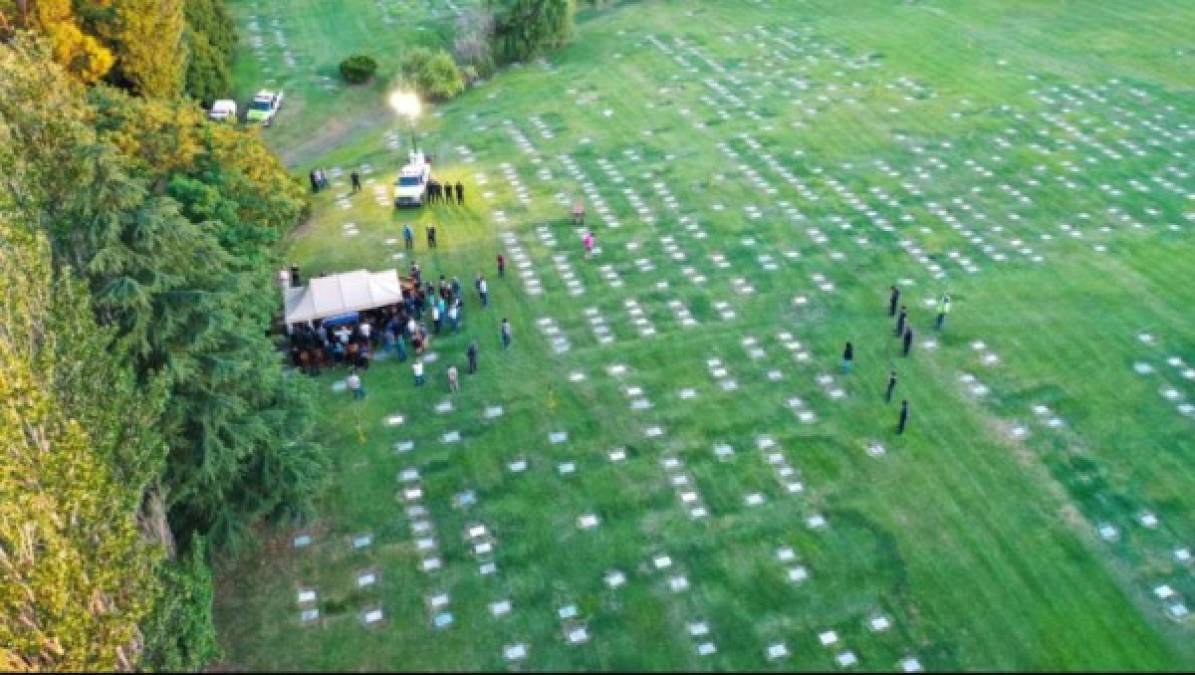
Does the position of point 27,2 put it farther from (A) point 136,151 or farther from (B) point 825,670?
(B) point 825,670

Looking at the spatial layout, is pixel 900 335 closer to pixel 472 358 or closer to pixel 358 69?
pixel 472 358

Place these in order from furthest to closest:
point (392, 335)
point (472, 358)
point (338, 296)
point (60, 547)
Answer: point (338, 296)
point (392, 335)
point (472, 358)
point (60, 547)

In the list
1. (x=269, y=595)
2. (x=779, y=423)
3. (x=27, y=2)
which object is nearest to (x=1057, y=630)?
(x=779, y=423)

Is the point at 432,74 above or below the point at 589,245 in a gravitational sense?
above

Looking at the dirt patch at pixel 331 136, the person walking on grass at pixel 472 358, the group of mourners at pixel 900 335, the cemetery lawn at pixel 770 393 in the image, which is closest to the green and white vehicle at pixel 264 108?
the cemetery lawn at pixel 770 393

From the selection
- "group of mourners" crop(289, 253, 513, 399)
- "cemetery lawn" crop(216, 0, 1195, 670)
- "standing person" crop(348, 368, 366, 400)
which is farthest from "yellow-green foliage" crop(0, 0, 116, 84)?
"standing person" crop(348, 368, 366, 400)

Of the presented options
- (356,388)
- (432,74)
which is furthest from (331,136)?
(356,388)
